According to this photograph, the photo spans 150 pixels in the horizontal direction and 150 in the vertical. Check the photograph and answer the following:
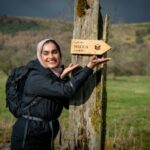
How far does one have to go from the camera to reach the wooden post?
17.4 ft

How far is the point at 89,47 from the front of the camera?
5.25 metres

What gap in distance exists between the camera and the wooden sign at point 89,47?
519 centimetres

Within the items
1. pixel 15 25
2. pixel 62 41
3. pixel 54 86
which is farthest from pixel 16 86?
pixel 15 25

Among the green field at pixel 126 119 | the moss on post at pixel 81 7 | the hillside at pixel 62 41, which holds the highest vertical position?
the hillside at pixel 62 41

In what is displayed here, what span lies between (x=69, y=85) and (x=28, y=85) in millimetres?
410

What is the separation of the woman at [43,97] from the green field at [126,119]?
115 inches

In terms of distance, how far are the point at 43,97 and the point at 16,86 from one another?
11.8 inches

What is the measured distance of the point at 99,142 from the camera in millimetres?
5441

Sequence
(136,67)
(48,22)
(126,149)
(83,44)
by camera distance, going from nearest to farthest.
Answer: (83,44) → (126,149) → (136,67) → (48,22)

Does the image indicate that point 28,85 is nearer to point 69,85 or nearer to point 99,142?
point 69,85

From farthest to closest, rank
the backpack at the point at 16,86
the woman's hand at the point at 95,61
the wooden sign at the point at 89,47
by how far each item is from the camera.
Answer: the wooden sign at the point at 89,47 < the woman's hand at the point at 95,61 < the backpack at the point at 16,86

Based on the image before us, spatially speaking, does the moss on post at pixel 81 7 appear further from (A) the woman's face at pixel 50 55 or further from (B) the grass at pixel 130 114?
(B) the grass at pixel 130 114

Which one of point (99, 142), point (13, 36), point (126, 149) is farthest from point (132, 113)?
point (13, 36)

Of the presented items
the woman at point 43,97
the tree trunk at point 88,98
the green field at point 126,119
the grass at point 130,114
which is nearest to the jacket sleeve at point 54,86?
the woman at point 43,97
